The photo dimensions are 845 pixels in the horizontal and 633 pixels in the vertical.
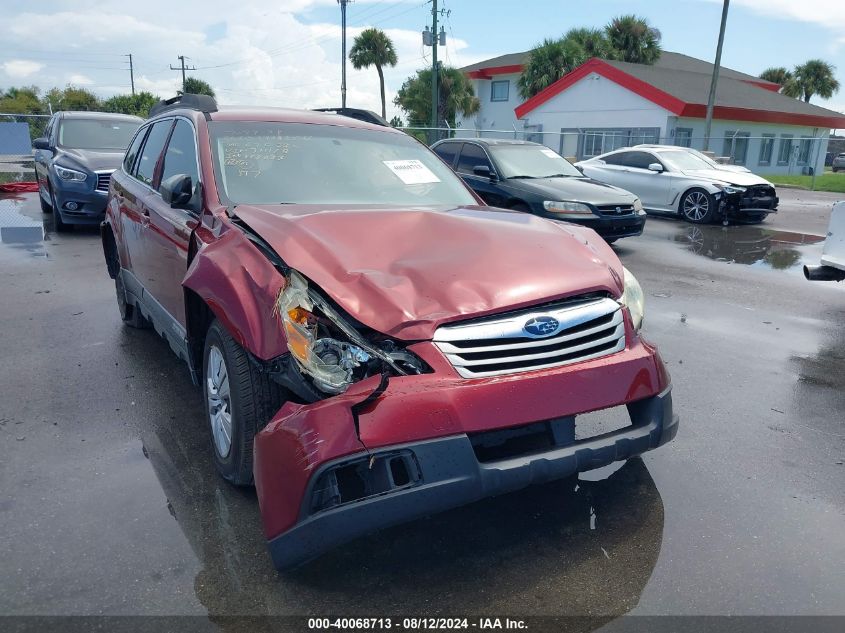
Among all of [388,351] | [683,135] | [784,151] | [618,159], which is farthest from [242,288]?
[784,151]

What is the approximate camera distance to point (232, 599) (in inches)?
98.0

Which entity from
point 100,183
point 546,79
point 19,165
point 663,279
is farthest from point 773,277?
point 546,79

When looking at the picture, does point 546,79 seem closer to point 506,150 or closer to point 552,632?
point 506,150

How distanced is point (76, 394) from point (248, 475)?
202 cm

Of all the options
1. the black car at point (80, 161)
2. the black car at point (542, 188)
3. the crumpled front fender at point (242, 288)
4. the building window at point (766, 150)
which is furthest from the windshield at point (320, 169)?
the building window at point (766, 150)

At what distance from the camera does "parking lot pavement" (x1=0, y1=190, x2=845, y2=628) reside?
2516 mm

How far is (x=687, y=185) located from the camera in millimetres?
13695

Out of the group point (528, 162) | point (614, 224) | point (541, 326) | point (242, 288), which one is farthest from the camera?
point (528, 162)

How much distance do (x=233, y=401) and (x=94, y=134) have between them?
1058 cm

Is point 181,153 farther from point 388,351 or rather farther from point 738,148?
point 738,148

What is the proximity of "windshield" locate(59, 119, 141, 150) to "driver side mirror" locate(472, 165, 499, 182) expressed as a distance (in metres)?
6.00

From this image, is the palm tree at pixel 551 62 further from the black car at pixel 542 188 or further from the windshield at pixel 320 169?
the windshield at pixel 320 169

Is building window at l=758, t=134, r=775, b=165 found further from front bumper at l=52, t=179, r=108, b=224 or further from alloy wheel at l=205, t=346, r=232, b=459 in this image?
alloy wheel at l=205, t=346, r=232, b=459

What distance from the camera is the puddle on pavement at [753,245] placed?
986 cm
